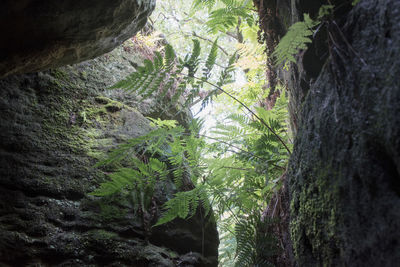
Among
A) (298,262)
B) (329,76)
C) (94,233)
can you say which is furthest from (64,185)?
(329,76)

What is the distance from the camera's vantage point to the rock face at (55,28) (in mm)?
1784

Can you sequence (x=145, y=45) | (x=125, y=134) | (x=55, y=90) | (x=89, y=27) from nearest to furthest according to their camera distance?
(x=89, y=27)
(x=55, y=90)
(x=125, y=134)
(x=145, y=45)

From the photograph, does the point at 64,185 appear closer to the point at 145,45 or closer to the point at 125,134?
the point at 125,134

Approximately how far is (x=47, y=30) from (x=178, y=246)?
2095mm

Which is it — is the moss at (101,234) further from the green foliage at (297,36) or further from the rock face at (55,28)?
the green foliage at (297,36)

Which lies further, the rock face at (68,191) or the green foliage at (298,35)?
the rock face at (68,191)

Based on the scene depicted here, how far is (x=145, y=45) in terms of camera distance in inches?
177

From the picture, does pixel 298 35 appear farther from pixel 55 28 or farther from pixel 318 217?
pixel 55 28

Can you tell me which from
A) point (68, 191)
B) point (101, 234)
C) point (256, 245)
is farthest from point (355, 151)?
point (68, 191)

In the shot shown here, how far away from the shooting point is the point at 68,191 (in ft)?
6.93

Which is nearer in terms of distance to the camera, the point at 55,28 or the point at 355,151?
the point at 355,151

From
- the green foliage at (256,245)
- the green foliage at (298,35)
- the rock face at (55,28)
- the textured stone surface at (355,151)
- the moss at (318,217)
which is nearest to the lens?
the textured stone surface at (355,151)

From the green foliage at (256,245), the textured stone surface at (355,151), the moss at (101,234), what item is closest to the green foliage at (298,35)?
the textured stone surface at (355,151)

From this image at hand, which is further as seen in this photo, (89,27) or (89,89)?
(89,89)
